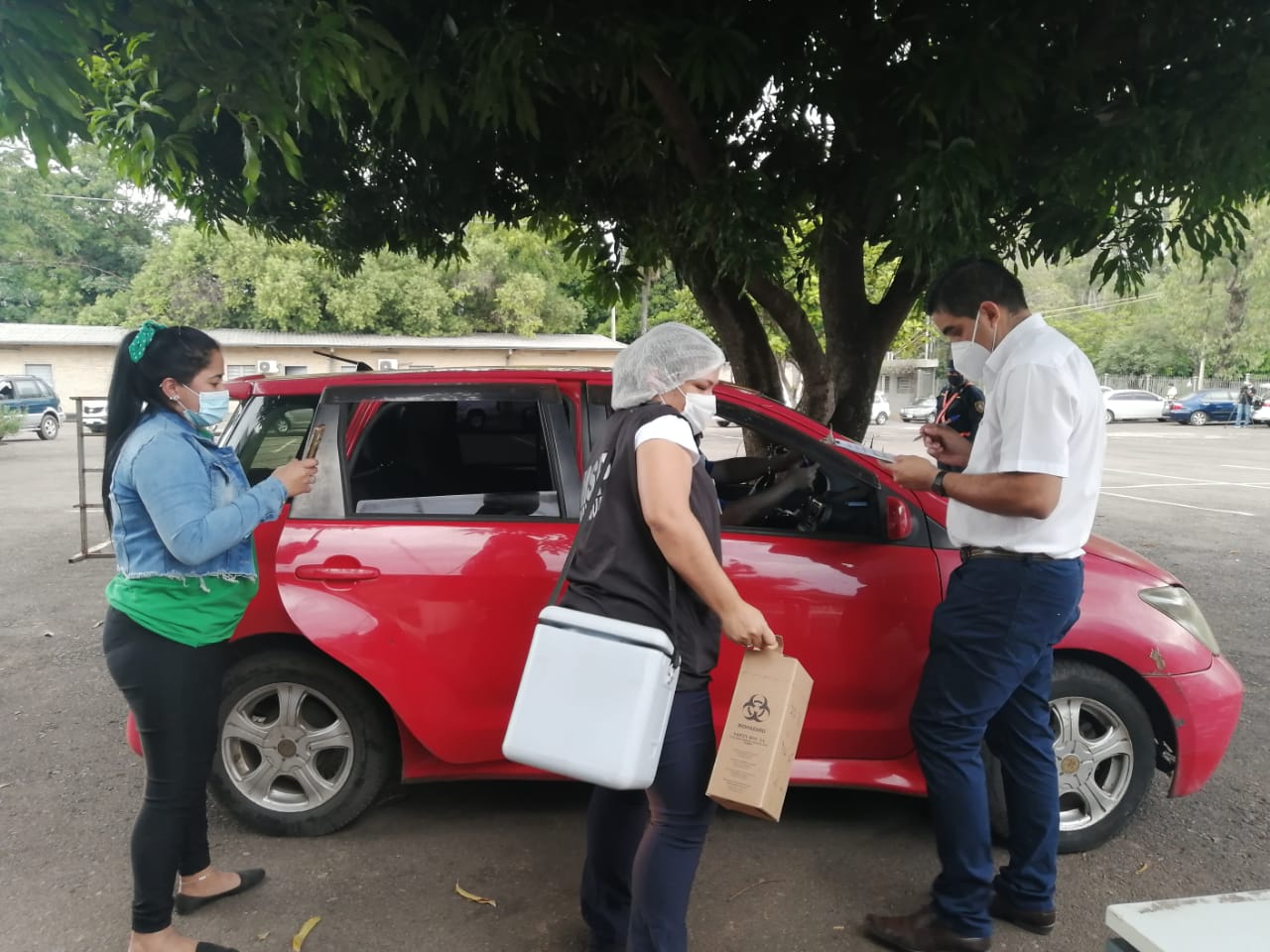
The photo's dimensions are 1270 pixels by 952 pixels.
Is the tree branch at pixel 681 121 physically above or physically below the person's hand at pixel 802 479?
above

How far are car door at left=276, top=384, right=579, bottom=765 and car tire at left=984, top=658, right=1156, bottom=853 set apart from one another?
1668 millimetres

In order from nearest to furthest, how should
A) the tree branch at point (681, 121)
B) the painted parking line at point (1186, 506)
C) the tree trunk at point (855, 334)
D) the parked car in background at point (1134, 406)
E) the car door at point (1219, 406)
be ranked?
the tree branch at point (681, 121), the tree trunk at point (855, 334), the painted parking line at point (1186, 506), the car door at point (1219, 406), the parked car in background at point (1134, 406)

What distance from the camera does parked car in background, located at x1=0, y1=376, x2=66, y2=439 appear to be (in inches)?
910

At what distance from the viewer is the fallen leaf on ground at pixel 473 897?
2846 mm

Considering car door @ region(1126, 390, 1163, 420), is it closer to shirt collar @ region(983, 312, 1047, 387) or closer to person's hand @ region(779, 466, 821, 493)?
person's hand @ region(779, 466, 821, 493)

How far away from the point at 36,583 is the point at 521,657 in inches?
245

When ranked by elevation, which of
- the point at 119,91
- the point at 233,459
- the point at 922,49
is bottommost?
the point at 233,459

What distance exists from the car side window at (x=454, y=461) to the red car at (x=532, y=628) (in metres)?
0.01

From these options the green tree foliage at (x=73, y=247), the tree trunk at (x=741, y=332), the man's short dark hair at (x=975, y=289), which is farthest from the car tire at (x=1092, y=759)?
the green tree foliage at (x=73, y=247)

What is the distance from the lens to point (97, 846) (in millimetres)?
3199

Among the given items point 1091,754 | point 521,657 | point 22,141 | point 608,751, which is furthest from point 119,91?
point 1091,754

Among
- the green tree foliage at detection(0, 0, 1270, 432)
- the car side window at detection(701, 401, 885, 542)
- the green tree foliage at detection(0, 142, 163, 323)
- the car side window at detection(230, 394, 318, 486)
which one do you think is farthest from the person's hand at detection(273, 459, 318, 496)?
the green tree foliage at detection(0, 142, 163, 323)

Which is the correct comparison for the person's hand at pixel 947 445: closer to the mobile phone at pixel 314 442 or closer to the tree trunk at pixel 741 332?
the mobile phone at pixel 314 442

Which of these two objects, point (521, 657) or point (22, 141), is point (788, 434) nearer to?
point (521, 657)
